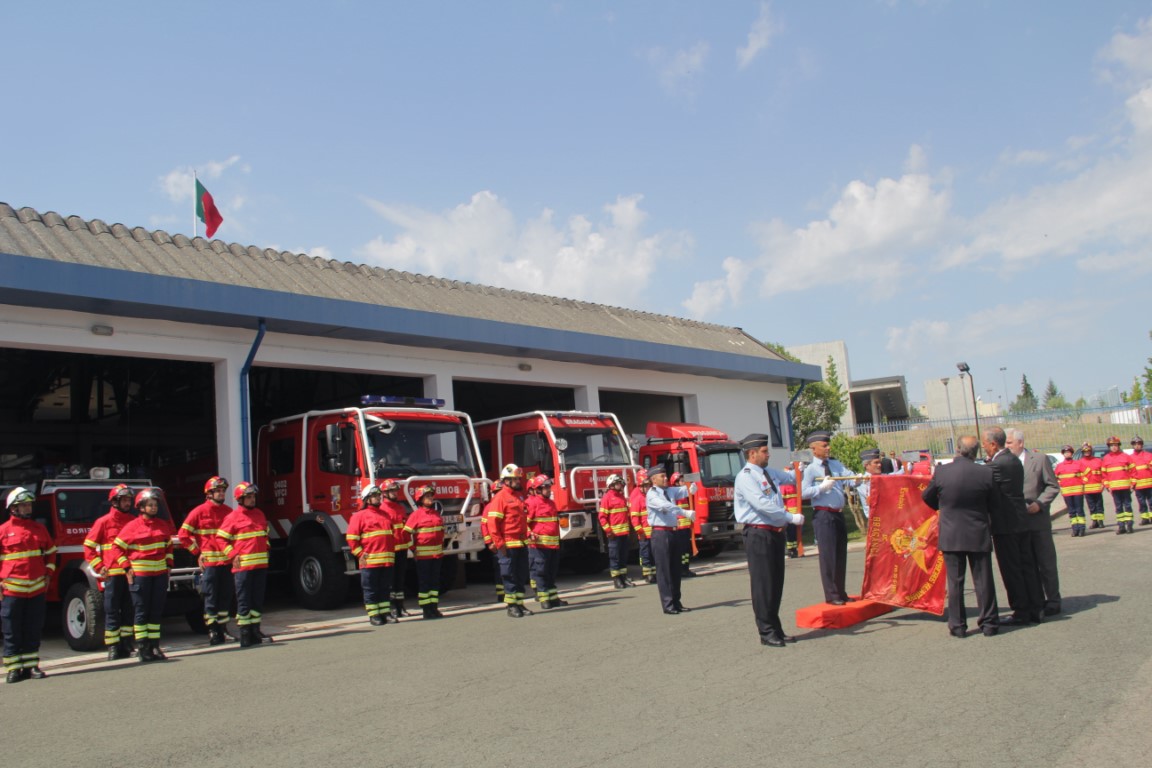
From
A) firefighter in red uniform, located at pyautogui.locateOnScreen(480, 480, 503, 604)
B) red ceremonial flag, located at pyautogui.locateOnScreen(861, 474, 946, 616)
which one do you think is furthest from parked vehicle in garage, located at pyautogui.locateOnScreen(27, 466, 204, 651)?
red ceremonial flag, located at pyautogui.locateOnScreen(861, 474, 946, 616)

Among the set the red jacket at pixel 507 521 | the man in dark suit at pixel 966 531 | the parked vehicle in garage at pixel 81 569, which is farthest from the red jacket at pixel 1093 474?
the parked vehicle in garage at pixel 81 569

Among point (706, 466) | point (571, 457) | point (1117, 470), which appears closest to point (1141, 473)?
point (1117, 470)

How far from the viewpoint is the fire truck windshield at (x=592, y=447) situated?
16.0 m

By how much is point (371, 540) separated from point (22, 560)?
3925 mm

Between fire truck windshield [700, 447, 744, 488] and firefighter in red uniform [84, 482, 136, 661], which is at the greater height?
fire truck windshield [700, 447, 744, 488]

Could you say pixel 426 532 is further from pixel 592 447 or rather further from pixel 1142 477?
pixel 1142 477

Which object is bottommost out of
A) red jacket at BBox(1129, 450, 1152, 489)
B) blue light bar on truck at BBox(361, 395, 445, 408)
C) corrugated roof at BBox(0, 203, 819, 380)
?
red jacket at BBox(1129, 450, 1152, 489)

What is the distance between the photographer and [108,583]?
961cm

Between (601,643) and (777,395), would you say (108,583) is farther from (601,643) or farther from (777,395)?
(777,395)

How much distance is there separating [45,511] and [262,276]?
19.8 ft

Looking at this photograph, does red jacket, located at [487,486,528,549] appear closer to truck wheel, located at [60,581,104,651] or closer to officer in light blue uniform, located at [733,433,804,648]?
officer in light blue uniform, located at [733,433,804,648]

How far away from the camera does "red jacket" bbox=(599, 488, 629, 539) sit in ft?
47.0

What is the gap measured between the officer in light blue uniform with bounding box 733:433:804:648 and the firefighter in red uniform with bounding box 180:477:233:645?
5.90 meters

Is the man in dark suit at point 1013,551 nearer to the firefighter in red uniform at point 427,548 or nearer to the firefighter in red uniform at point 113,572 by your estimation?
the firefighter in red uniform at point 427,548
